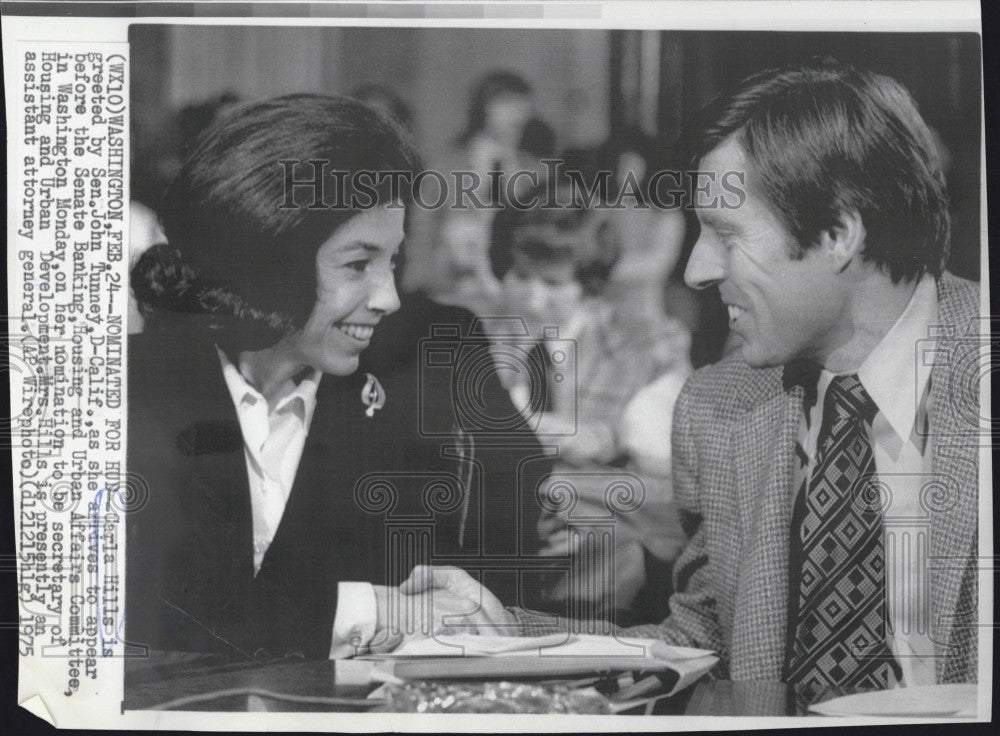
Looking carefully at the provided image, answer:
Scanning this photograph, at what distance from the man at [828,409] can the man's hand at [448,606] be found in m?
0.02

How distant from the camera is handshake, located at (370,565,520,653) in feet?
4.34

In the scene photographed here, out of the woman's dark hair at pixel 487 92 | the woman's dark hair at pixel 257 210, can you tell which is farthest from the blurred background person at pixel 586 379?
the woman's dark hair at pixel 257 210

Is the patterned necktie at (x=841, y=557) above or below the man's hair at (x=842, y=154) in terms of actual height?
below

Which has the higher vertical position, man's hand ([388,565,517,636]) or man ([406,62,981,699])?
man ([406,62,981,699])

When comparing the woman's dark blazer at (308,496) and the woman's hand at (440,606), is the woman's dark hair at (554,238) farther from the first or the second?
the woman's hand at (440,606)

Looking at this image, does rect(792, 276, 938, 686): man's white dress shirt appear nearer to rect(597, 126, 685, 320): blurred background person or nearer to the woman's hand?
rect(597, 126, 685, 320): blurred background person

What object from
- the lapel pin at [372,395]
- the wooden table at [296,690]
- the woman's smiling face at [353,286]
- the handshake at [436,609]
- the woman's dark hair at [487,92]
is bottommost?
the wooden table at [296,690]

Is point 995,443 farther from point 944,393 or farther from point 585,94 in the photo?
point 585,94

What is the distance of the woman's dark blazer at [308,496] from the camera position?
4.33ft

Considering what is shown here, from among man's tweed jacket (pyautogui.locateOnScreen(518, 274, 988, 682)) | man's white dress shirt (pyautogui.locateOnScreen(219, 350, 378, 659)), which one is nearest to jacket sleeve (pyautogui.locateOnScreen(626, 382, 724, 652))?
man's tweed jacket (pyautogui.locateOnScreen(518, 274, 988, 682))

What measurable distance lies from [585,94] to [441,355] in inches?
14.4

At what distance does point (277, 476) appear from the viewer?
1.32 metres
